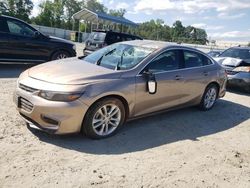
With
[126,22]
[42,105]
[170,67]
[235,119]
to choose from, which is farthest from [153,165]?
[126,22]

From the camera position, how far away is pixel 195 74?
22.1ft

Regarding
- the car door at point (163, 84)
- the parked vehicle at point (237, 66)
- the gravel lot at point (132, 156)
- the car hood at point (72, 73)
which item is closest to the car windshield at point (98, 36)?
the parked vehicle at point (237, 66)

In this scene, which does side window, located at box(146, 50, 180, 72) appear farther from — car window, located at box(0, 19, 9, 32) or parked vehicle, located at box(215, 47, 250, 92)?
car window, located at box(0, 19, 9, 32)

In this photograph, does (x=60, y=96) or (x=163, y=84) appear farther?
(x=163, y=84)

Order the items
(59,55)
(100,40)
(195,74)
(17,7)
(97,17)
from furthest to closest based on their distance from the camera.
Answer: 1. (17,7)
2. (97,17)
3. (100,40)
4. (59,55)
5. (195,74)

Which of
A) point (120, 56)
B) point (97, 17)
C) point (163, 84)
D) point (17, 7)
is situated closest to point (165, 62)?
point (163, 84)

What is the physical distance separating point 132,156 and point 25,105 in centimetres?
178

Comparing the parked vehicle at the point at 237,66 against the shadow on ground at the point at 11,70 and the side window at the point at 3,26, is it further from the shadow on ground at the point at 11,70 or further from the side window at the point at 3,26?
the side window at the point at 3,26

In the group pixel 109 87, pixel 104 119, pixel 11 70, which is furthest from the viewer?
pixel 11 70

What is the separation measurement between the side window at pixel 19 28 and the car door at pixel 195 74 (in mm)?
5906

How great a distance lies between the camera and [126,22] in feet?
126

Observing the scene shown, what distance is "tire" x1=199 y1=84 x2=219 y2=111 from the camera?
7.33m

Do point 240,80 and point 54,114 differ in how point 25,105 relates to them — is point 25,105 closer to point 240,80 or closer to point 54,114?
point 54,114

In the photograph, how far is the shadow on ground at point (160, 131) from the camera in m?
4.73
